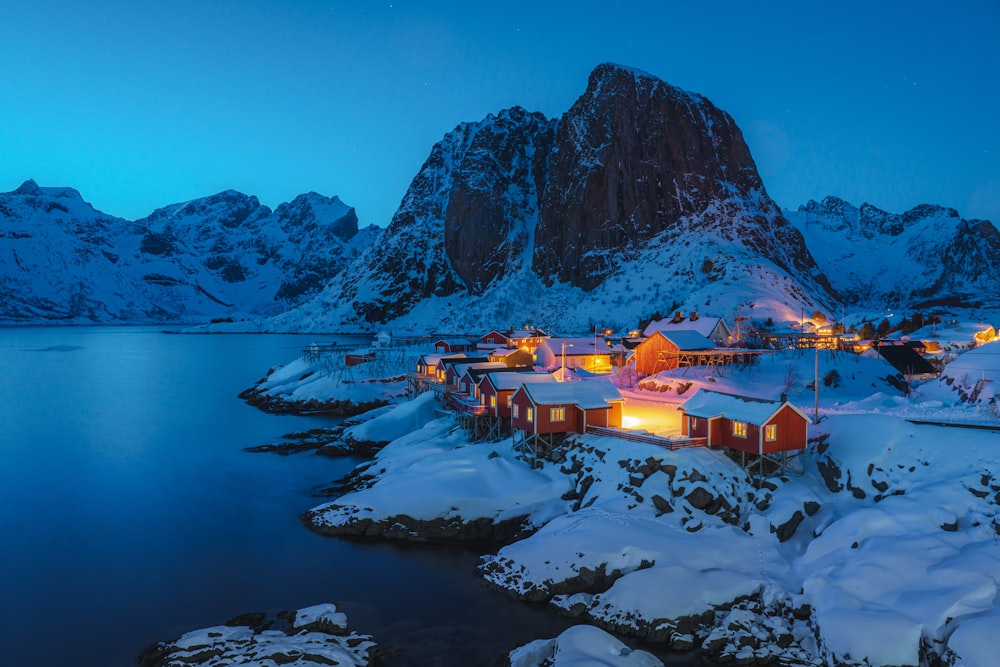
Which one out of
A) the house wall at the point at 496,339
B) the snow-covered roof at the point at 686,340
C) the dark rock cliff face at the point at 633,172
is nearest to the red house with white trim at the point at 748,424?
the snow-covered roof at the point at 686,340

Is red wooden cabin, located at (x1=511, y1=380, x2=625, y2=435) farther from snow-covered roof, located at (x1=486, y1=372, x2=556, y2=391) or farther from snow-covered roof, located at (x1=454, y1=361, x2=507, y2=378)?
snow-covered roof, located at (x1=454, y1=361, x2=507, y2=378)

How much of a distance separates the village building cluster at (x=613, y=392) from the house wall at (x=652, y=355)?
0.30 feet

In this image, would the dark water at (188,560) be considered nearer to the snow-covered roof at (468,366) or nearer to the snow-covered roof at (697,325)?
the snow-covered roof at (468,366)

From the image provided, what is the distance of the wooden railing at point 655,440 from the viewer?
3172 centimetres

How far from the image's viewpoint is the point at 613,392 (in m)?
38.8

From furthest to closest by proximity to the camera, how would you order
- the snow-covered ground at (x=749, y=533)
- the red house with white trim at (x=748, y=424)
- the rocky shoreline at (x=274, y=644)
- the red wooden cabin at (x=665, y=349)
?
the red wooden cabin at (x=665, y=349) < the red house with white trim at (x=748, y=424) < the snow-covered ground at (x=749, y=533) < the rocky shoreline at (x=274, y=644)

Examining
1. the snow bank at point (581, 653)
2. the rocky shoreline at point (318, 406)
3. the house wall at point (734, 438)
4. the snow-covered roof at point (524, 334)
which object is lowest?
the snow bank at point (581, 653)

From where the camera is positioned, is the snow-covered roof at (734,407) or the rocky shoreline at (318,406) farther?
the rocky shoreline at (318,406)

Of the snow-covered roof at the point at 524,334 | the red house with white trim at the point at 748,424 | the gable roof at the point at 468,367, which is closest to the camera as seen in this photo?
the red house with white trim at the point at 748,424

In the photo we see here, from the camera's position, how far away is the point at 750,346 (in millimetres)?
70375

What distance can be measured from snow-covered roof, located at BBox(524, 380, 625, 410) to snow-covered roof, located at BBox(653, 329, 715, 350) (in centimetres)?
1971

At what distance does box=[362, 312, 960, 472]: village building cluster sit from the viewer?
3092cm

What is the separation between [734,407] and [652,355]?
2599 centimetres

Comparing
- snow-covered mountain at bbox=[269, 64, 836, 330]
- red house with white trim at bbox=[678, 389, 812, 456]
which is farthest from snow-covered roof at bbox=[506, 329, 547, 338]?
red house with white trim at bbox=[678, 389, 812, 456]
